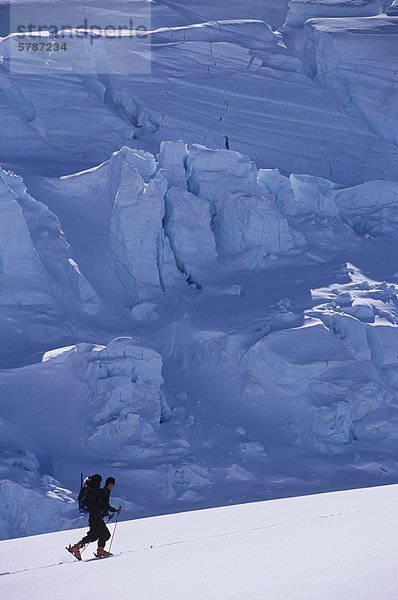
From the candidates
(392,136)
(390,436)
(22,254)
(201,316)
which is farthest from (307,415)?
(392,136)

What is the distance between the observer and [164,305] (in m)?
22.2

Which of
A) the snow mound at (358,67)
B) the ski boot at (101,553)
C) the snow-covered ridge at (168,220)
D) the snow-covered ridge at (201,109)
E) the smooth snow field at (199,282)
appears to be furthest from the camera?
the snow mound at (358,67)

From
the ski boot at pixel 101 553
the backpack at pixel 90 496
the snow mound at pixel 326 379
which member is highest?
the backpack at pixel 90 496

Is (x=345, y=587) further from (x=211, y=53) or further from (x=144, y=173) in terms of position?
(x=211, y=53)

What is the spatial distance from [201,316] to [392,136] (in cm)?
1038

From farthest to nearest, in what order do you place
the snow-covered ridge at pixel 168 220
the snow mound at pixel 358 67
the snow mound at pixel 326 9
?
the snow mound at pixel 326 9 < the snow mound at pixel 358 67 < the snow-covered ridge at pixel 168 220

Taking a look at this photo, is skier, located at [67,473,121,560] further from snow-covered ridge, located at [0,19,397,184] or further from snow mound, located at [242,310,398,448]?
snow-covered ridge, located at [0,19,397,184]

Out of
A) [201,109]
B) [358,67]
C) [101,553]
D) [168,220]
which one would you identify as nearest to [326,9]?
[358,67]

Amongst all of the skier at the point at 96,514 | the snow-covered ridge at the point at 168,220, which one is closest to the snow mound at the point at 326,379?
the snow-covered ridge at the point at 168,220

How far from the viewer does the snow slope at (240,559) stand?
6.98 m
